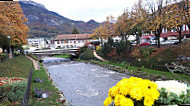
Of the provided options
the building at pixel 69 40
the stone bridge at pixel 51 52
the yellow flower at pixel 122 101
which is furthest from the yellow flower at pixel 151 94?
the building at pixel 69 40

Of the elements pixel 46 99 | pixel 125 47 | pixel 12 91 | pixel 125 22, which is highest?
pixel 125 22

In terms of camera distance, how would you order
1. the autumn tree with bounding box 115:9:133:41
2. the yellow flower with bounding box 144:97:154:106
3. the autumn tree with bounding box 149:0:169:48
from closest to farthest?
the yellow flower with bounding box 144:97:154:106 < the autumn tree with bounding box 149:0:169:48 < the autumn tree with bounding box 115:9:133:41

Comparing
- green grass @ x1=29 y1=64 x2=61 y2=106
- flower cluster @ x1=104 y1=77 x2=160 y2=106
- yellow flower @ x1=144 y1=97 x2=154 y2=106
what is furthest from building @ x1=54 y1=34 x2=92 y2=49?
yellow flower @ x1=144 y1=97 x2=154 y2=106

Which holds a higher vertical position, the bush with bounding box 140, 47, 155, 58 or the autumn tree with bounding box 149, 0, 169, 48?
the autumn tree with bounding box 149, 0, 169, 48

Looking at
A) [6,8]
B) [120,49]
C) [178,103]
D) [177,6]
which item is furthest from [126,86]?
[120,49]

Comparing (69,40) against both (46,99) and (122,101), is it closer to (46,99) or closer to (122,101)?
(46,99)

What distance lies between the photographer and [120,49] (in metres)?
26.7

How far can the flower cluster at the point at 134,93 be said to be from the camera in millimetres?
2211

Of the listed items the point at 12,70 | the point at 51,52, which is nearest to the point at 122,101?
the point at 12,70

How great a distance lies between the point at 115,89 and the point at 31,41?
116024 mm

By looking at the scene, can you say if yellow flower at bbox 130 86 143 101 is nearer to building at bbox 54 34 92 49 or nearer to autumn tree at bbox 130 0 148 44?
autumn tree at bbox 130 0 148 44

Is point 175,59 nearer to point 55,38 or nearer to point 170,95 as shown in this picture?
point 170,95

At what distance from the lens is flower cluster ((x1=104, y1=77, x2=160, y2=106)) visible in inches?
87.0

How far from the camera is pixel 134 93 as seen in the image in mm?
2275
